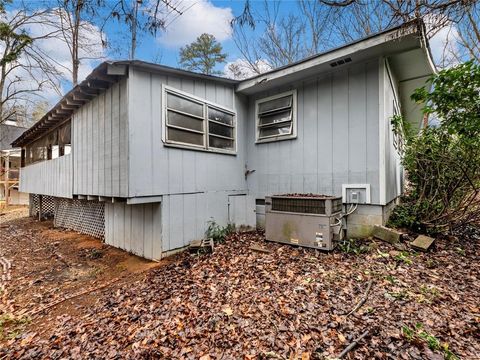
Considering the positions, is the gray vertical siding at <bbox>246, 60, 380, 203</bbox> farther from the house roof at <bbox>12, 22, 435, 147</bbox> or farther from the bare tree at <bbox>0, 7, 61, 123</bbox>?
the bare tree at <bbox>0, 7, 61, 123</bbox>

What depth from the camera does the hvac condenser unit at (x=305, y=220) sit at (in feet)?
13.1

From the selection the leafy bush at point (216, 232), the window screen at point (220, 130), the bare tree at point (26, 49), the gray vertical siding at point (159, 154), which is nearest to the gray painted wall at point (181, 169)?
the gray vertical siding at point (159, 154)

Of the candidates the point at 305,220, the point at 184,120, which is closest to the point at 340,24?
the point at 184,120

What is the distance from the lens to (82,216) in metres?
7.66

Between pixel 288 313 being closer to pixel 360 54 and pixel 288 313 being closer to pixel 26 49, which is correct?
pixel 360 54

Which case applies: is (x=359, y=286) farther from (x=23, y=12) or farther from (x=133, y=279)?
(x=23, y=12)

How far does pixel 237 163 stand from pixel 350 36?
19.4ft

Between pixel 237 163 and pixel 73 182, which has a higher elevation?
pixel 237 163

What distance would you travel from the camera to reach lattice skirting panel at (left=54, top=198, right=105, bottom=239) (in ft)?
22.6

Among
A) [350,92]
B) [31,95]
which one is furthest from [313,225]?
[31,95]

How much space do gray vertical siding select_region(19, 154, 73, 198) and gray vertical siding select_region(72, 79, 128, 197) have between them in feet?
2.04

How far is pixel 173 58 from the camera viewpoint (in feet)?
37.3

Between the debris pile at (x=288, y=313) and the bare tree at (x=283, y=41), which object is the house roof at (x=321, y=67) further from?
the bare tree at (x=283, y=41)

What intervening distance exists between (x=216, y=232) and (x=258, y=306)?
8.71 feet
